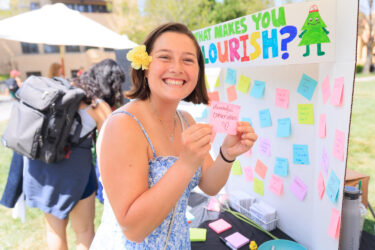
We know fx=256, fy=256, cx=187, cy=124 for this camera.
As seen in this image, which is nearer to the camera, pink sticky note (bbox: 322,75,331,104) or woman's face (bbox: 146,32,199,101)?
woman's face (bbox: 146,32,199,101)

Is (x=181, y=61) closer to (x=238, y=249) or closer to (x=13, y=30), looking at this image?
(x=238, y=249)

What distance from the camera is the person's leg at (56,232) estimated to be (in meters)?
1.96

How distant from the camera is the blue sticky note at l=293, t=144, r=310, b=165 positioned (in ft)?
5.56

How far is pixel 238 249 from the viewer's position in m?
1.76

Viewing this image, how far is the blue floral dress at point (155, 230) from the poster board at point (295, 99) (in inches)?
31.7

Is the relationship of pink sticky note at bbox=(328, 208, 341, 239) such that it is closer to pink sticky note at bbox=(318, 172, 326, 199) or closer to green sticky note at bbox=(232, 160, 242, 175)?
pink sticky note at bbox=(318, 172, 326, 199)

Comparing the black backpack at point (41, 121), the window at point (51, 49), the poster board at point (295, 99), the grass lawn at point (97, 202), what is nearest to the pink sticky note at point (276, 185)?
the poster board at point (295, 99)

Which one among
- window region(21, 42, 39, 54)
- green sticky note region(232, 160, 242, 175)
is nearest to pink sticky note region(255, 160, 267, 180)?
green sticky note region(232, 160, 242, 175)

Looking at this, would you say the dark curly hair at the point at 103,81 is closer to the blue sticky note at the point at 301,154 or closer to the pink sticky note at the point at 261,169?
the pink sticky note at the point at 261,169

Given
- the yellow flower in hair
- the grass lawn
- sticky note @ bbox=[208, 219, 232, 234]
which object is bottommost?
the grass lawn

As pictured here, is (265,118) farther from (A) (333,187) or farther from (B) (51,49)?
(B) (51,49)

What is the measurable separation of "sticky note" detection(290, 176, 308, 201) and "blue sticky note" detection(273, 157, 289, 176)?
3.4 inches

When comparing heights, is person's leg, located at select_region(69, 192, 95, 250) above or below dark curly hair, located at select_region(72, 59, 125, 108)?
below

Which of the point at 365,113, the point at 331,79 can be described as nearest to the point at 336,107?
the point at 331,79
